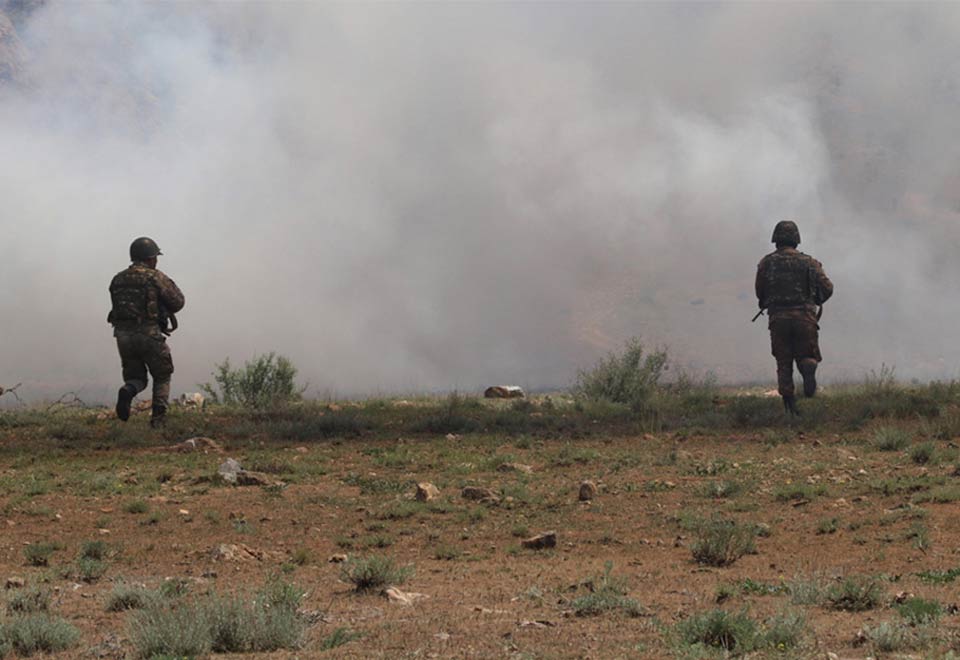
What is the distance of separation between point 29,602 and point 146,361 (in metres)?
9.88

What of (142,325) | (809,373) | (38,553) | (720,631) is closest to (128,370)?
(142,325)

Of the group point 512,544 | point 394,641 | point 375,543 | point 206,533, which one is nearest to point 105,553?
point 206,533

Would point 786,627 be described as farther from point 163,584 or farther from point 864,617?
point 163,584

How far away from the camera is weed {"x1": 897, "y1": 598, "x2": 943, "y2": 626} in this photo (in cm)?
569

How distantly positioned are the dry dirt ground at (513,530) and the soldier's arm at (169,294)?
2.61 meters

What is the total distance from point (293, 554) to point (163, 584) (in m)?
1.58

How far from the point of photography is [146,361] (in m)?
16.2

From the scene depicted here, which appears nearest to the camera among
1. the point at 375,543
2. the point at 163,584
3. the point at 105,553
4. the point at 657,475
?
the point at 163,584

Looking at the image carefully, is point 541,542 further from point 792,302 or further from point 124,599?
point 792,302

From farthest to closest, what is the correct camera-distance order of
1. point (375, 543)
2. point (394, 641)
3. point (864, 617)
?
point (375, 543), point (864, 617), point (394, 641)

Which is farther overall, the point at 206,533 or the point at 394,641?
the point at 206,533

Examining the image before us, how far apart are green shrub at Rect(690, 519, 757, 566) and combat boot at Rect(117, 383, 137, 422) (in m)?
10.2

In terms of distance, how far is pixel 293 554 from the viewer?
28.3 ft

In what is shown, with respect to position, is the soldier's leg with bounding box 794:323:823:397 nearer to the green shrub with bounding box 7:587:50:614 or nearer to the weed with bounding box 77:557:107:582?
the weed with bounding box 77:557:107:582
